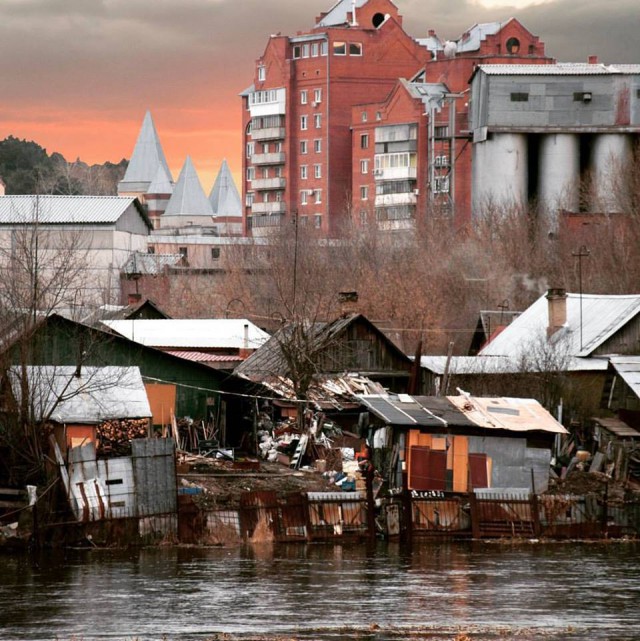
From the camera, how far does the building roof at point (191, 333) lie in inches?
2183

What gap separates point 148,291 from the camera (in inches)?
3536

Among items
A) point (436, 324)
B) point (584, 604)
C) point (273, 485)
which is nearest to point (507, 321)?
point (436, 324)

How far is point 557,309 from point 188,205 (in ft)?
413

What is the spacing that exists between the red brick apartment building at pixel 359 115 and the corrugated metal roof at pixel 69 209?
1171 inches

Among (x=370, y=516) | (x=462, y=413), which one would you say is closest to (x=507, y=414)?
(x=462, y=413)

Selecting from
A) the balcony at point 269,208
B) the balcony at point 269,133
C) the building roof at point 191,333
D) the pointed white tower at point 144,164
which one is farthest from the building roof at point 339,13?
the building roof at point 191,333

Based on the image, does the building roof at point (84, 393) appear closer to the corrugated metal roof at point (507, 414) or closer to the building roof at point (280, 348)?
the building roof at point (280, 348)

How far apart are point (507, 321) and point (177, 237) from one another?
5863 centimetres

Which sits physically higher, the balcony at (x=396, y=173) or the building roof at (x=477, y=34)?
the building roof at (x=477, y=34)

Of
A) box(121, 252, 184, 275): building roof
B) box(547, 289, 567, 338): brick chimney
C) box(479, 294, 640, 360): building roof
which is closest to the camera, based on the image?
box(479, 294, 640, 360): building roof

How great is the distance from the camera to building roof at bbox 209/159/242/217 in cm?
17700

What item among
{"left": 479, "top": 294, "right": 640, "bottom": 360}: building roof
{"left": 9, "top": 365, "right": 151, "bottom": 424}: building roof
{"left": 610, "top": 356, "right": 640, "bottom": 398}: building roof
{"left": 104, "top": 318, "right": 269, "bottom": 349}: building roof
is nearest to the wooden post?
{"left": 9, "top": 365, "right": 151, "bottom": 424}: building roof

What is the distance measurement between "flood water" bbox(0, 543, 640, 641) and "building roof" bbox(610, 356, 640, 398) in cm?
781

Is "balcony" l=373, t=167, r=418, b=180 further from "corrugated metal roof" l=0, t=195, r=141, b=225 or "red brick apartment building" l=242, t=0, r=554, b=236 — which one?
"corrugated metal roof" l=0, t=195, r=141, b=225
